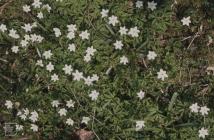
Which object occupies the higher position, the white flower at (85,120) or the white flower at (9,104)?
the white flower at (9,104)

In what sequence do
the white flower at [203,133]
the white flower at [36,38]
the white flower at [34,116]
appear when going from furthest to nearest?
the white flower at [36,38] → the white flower at [34,116] → the white flower at [203,133]

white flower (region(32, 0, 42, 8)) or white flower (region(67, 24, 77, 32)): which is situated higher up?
white flower (region(32, 0, 42, 8))

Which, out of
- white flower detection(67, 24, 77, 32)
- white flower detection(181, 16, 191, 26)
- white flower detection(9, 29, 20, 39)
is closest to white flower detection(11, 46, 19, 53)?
white flower detection(9, 29, 20, 39)


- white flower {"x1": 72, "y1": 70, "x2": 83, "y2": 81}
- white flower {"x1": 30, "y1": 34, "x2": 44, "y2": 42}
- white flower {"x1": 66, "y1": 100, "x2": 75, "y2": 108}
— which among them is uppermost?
white flower {"x1": 30, "y1": 34, "x2": 44, "y2": 42}

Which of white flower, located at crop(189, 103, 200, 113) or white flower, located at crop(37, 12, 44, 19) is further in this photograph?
white flower, located at crop(37, 12, 44, 19)

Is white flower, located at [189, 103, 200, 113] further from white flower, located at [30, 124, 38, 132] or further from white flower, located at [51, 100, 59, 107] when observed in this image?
white flower, located at [30, 124, 38, 132]

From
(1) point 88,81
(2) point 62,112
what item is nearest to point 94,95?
(1) point 88,81

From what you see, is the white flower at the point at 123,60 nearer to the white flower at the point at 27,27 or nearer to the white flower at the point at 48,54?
the white flower at the point at 48,54

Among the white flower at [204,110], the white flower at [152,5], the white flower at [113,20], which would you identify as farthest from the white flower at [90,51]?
the white flower at [204,110]

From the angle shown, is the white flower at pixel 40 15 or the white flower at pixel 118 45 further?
the white flower at pixel 40 15
